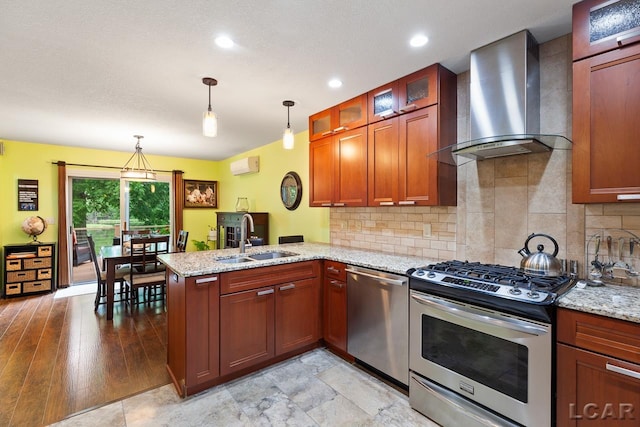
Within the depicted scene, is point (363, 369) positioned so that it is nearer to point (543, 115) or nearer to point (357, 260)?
point (357, 260)

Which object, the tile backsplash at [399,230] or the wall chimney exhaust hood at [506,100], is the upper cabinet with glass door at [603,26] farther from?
the tile backsplash at [399,230]

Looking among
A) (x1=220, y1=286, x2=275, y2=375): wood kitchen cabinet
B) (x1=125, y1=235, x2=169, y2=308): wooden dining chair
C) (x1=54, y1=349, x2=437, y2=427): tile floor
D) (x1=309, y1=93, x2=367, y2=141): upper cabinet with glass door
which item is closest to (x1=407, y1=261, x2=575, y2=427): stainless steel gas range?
(x1=54, y1=349, x2=437, y2=427): tile floor

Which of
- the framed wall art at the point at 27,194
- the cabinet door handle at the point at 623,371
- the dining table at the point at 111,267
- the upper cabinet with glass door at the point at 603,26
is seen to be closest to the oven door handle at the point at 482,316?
the cabinet door handle at the point at 623,371

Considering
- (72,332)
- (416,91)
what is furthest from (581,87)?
(72,332)

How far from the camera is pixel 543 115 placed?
6.85 feet

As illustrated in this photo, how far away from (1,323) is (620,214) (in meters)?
5.88

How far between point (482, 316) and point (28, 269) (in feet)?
20.2

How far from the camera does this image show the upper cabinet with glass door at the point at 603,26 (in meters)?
1.56

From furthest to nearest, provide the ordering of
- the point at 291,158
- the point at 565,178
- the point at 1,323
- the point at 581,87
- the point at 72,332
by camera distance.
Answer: the point at 291,158 < the point at 1,323 < the point at 72,332 < the point at 565,178 < the point at 581,87

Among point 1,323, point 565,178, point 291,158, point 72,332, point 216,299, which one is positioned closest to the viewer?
point 565,178

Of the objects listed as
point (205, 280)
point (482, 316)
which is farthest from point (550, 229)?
point (205, 280)

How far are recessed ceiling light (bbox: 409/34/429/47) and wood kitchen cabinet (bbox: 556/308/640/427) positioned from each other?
5.93ft

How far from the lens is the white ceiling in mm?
1741

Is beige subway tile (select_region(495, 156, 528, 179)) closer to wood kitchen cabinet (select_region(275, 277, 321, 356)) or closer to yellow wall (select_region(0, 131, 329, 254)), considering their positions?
wood kitchen cabinet (select_region(275, 277, 321, 356))
